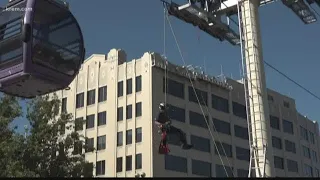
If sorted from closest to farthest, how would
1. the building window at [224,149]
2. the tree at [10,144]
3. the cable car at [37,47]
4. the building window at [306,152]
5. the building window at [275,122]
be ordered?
the cable car at [37,47] < the tree at [10,144] < the building window at [224,149] < the building window at [275,122] < the building window at [306,152]

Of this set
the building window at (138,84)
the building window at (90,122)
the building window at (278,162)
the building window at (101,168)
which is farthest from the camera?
the building window at (278,162)

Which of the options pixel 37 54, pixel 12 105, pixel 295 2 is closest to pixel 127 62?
pixel 12 105

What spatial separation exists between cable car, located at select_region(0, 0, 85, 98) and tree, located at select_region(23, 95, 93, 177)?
599 inches

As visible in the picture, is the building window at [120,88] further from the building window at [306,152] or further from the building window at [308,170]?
the building window at [306,152]

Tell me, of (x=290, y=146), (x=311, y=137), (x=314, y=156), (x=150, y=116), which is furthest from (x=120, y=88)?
(x=314, y=156)

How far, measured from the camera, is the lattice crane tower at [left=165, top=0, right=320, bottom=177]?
22156 millimetres

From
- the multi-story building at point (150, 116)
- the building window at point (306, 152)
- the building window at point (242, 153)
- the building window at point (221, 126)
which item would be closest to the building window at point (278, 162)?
the multi-story building at point (150, 116)

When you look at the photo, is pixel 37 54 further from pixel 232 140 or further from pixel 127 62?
pixel 232 140

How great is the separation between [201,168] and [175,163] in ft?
13.7

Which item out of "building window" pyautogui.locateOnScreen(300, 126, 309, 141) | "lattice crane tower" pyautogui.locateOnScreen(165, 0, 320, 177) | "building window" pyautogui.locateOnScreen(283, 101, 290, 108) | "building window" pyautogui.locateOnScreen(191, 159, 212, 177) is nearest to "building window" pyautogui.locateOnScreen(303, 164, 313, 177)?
"building window" pyautogui.locateOnScreen(300, 126, 309, 141)

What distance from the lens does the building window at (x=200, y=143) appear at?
184 feet

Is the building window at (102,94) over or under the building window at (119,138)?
over

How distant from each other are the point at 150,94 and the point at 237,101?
1525cm

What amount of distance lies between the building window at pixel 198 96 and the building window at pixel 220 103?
155cm
